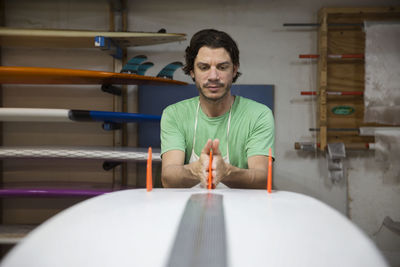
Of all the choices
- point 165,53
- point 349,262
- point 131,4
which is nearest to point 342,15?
point 165,53

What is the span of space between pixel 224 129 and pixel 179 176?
1.23 ft

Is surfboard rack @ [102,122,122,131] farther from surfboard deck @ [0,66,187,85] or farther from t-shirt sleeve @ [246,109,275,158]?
t-shirt sleeve @ [246,109,275,158]

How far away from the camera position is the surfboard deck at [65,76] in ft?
6.24

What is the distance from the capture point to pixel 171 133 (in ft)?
4.59

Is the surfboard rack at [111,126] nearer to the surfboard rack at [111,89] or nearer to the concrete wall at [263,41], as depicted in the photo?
the surfboard rack at [111,89]

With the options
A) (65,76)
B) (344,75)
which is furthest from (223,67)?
(344,75)

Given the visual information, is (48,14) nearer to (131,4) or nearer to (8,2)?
(8,2)

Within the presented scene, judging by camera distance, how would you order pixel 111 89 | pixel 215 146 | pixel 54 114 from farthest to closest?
pixel 111 89, pixel 54 114, pixel 215 146

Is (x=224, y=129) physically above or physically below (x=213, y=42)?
below

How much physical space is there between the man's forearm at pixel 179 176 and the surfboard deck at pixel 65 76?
1.02m

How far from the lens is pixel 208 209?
60cm

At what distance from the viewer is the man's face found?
139 cm

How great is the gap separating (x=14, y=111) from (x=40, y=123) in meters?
0.61

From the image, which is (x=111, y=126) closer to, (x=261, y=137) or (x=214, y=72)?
(x=214, y=72)
